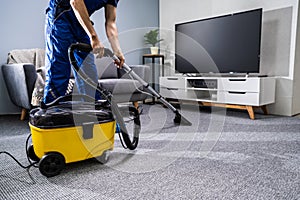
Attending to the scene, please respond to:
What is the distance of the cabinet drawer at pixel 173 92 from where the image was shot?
9.89 feet

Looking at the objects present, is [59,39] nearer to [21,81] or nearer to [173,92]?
[21,81]

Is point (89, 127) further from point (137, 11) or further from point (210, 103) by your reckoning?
point (137, 11)

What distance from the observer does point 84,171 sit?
117cm

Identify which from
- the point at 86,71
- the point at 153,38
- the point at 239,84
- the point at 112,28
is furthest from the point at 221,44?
the point at 86,71

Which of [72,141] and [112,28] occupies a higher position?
[112,28]

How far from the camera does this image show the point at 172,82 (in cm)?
312

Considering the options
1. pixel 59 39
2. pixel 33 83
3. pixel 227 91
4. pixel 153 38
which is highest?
pixel 153 38

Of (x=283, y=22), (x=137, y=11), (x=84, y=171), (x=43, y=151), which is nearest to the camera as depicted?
(x=43, y=151)

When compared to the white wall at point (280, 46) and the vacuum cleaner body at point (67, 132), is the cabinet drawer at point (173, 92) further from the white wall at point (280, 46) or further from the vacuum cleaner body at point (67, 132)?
the vacuum cleaner body at point (67, 132)

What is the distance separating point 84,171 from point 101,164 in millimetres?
111

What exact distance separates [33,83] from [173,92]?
1730mm

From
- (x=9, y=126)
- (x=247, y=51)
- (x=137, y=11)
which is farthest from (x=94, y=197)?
(x=137, y=11)

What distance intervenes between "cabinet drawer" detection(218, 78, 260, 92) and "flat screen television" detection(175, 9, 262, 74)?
0.66ft

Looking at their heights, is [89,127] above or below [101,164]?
above
